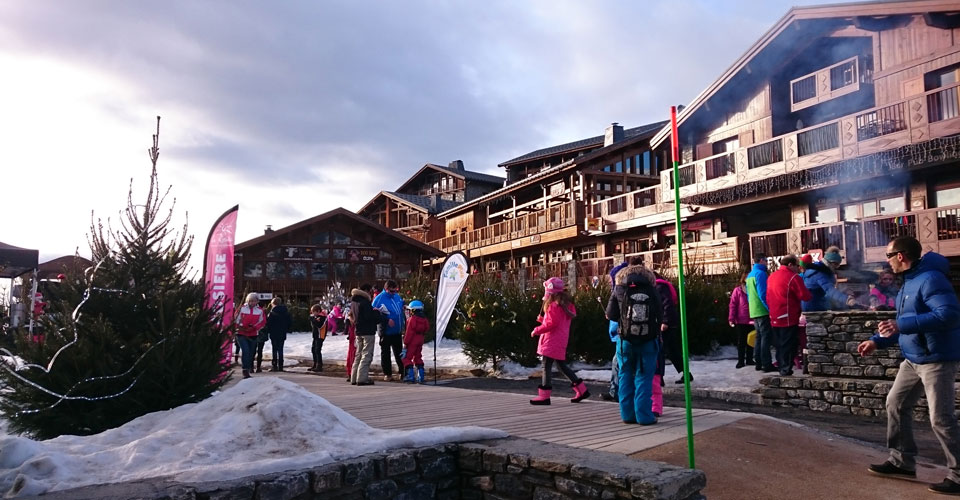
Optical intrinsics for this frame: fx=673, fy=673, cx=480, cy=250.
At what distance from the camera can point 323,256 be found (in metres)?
37.8

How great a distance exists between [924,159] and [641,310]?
16314 millimetres

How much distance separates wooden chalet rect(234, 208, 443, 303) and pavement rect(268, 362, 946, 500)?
29517mm

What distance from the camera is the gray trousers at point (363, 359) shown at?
36.1 feet

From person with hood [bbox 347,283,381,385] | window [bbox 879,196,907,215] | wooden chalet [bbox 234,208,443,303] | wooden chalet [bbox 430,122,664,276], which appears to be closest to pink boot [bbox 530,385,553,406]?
person with hood [bbox 347,283,381,385]

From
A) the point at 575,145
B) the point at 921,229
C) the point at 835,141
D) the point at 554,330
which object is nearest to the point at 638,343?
the point at 554,330

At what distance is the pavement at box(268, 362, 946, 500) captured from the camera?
4.80 m

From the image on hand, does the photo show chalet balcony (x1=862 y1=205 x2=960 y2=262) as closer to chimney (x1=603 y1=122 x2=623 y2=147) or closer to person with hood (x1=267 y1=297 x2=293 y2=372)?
person with hood (x1=267 y1=297 x2=293 y2=372)

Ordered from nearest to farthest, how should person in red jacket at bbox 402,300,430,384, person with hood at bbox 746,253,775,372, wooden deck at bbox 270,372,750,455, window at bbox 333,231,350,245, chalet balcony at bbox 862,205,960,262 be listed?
1. wooden deck at bbox 270,372,750,455
2. person with hood at bbox 746,253,775,372
3. person in red jacket at bbox 402,300,430,384
4. chalet balcony at bbox 862,205,960,262
5. window at bbox 333,231,350,245

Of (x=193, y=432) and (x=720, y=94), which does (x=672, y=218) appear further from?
(x=193, y=432)

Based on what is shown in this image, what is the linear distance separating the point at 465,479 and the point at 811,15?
22355 mm

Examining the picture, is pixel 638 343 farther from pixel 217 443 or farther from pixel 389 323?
pixel 389 323

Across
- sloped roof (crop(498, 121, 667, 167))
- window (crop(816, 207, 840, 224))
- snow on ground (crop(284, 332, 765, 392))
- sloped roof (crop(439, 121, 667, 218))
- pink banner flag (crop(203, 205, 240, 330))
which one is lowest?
snow on ground (crop(284, 332, 765, 392))

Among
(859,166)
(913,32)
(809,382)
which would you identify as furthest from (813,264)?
(913,32)

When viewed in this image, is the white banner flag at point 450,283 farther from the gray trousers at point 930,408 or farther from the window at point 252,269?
the window at point 252,269
